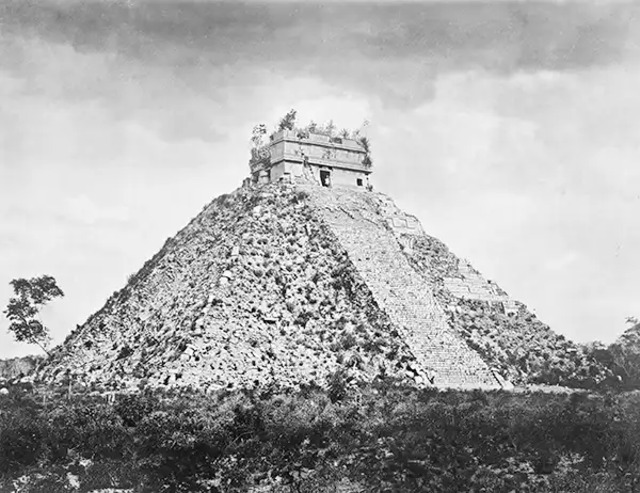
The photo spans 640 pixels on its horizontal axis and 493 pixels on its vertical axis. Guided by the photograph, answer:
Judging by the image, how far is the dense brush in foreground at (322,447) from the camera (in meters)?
22.2

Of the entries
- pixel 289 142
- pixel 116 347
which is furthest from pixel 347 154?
pixel 116 347

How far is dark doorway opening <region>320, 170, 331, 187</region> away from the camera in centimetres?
5016

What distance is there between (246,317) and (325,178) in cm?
1487

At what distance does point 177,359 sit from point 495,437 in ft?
47.5

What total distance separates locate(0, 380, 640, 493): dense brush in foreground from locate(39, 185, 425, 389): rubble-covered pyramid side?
5898 mm

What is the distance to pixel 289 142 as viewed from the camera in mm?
49281

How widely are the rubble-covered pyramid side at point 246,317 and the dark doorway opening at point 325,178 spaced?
2933mm

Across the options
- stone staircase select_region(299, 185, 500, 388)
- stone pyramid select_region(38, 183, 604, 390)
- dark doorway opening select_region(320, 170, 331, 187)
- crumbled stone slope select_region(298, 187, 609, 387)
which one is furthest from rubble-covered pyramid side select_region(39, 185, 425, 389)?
dark doorway opening select_region(320, 170, 331, 187)

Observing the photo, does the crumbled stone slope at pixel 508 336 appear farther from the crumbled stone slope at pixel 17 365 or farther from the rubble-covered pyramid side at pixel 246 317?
the crumbled stone slope at pixel 17 365

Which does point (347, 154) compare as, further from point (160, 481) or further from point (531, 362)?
point (160, 481)

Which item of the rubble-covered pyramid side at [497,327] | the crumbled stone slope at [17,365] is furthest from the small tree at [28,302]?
the rubble-covered pyramid side at [497,327]

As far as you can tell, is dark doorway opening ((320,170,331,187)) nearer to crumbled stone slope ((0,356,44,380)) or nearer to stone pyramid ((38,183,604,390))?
stone pyramid ((38,183,604,390))

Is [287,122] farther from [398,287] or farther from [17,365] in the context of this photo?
[17,365]

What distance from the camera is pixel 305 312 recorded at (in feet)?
129
